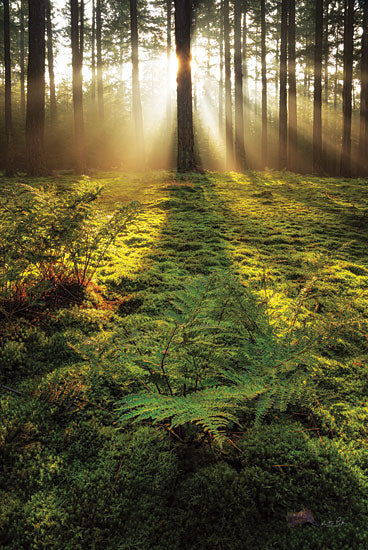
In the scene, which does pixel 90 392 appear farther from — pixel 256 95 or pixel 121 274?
pixel 256 95

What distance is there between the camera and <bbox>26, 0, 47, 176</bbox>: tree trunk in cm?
930

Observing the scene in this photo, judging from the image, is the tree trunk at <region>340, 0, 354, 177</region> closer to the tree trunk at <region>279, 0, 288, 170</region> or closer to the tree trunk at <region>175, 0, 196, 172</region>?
the tree trunk at <region>279, 0, 288, 170</region>

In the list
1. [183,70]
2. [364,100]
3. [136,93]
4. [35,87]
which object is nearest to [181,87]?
[183,70]

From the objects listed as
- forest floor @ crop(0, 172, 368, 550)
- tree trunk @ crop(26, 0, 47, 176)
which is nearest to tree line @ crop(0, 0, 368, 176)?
tree trunk @ crop(26, 0, 47, 176)

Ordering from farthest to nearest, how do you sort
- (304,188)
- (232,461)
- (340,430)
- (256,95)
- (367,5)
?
(256,95) → (367,5) → (304,188) → (340,430) → (232,461)

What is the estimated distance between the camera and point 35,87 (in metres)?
9.13

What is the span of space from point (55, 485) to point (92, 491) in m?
0.19

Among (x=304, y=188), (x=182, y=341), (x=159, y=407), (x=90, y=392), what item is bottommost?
(x=90, y=392)

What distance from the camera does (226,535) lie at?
129 centimetres

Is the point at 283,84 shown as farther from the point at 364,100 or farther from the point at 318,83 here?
the point at 364,100

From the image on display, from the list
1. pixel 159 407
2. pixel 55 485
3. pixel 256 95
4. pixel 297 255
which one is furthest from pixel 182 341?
pixel 256 95

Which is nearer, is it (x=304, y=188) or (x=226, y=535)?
(x=226, y=535)

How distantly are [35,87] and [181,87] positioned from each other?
4435 millimetres

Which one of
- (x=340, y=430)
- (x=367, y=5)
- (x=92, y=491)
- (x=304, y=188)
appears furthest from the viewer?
(x=367, y=5)
